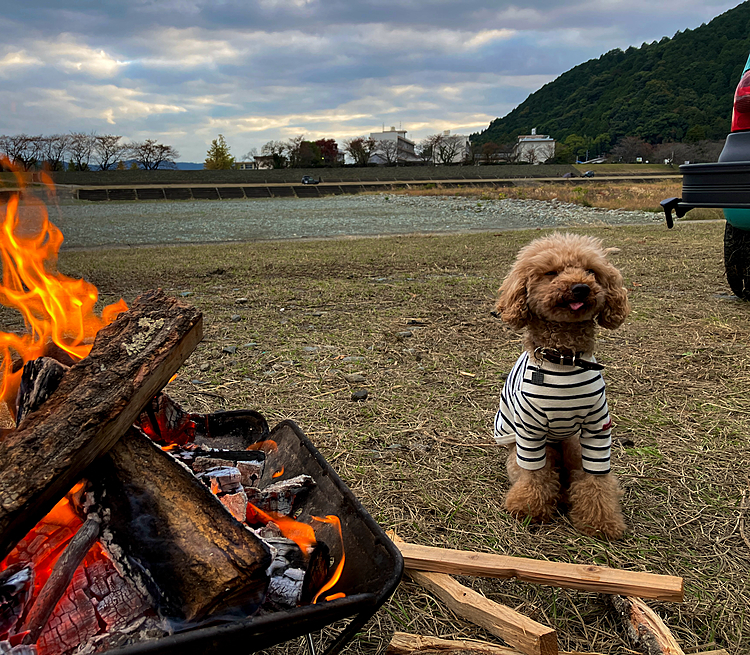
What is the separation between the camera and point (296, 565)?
168cm

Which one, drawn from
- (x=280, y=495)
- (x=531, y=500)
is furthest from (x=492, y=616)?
(x=531, y=500)

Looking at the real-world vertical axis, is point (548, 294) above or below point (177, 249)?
above

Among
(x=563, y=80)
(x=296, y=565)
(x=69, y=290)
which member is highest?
(x=563, y=80)

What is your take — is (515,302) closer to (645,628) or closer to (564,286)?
(564,286)

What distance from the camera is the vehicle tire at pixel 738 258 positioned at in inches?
234

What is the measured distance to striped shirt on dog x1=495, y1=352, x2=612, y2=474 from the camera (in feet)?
8.36

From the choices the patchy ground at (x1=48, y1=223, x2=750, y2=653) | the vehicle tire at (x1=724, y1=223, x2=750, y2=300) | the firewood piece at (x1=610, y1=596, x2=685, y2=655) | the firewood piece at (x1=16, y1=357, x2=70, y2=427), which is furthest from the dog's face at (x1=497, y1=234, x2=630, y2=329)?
the vehicle tire at (x1=724, y1=223, x2=750, y2=300)

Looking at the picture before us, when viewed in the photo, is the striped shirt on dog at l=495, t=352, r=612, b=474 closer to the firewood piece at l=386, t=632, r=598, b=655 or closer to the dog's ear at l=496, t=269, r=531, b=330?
the dog's ear at l=496, t=269, r=531, b=330

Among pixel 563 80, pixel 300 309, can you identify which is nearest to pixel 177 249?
pixel 300 309

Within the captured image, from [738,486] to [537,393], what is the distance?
1353 mm

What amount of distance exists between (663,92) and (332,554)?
122190 mm

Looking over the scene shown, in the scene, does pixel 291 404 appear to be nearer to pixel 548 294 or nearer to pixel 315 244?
pixel 548 294

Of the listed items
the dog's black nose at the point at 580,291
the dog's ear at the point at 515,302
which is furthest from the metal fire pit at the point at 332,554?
the dog's black nose at the point at 580,291

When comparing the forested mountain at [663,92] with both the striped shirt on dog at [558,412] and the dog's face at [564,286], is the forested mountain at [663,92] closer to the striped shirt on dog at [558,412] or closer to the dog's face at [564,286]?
the dog's face at [564,286]
